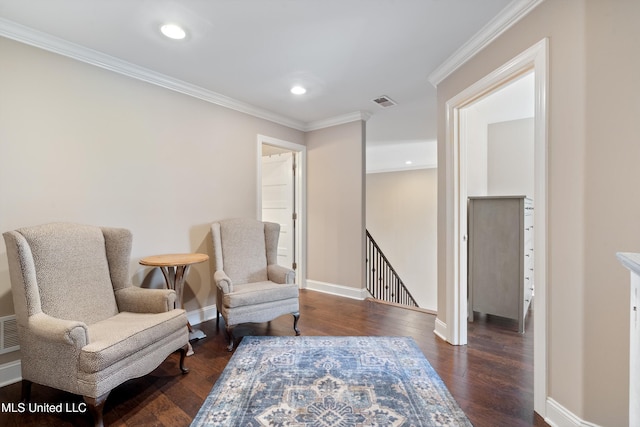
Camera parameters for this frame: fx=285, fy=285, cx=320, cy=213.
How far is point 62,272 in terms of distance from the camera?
1884 millimetres

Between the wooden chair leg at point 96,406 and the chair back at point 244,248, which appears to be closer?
the wooden chair leg at point 96,406

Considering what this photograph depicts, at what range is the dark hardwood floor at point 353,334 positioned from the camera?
5.34 feet

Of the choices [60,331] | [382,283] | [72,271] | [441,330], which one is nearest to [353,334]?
[441,330]

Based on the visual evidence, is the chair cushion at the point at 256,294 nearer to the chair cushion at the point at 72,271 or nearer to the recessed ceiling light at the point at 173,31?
the chair cushion at the point at 72,271

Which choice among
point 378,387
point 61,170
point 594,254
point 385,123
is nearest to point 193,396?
point 378,387

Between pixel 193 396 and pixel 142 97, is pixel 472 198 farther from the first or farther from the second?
pixel 142 97

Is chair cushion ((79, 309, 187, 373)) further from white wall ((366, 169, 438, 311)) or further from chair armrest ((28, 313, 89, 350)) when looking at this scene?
white wall ((366, 169, 438, 311))

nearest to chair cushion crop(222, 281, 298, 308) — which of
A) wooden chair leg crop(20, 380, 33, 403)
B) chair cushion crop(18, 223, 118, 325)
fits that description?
chair cushion crop(18, 223, 118, 325)

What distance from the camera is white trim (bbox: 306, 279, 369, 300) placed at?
3836 mm

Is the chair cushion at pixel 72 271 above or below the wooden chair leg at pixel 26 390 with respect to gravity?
above

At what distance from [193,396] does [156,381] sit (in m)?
0.37

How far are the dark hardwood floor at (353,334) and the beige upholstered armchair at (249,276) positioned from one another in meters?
0.31

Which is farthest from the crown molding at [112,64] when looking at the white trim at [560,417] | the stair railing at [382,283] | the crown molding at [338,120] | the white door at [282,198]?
the stair railing at [382,283]

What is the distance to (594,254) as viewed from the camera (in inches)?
54.1
